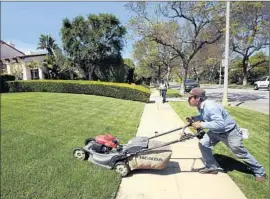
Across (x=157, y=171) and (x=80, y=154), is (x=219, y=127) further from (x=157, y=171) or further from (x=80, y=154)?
(x=80, y=154)

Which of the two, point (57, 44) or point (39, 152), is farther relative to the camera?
point (57, 44)

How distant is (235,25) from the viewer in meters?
15.9

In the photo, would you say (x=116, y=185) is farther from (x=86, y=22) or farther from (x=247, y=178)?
(x=86, y=22)

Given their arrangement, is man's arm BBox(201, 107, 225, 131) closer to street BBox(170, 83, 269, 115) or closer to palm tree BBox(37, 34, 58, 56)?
street BBox(170, 83, 269, 115)

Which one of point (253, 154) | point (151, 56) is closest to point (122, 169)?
point (253, 154)

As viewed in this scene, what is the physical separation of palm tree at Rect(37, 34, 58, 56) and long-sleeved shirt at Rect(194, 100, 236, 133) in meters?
27.1

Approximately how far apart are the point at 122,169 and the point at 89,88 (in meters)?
13.0

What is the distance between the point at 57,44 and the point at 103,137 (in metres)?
28.2

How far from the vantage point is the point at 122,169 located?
12.7 feet

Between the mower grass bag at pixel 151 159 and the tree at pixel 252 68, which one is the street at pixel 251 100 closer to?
the mower grass bag at pixel 151 159

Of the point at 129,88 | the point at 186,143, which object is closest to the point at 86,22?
the point at 129,88

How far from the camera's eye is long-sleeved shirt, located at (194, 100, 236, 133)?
3.53m

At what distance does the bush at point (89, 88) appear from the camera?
14.9 metres

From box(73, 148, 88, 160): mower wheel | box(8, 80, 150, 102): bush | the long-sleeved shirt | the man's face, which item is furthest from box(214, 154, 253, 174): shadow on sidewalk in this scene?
box(8, 80, 150, 102): bush
